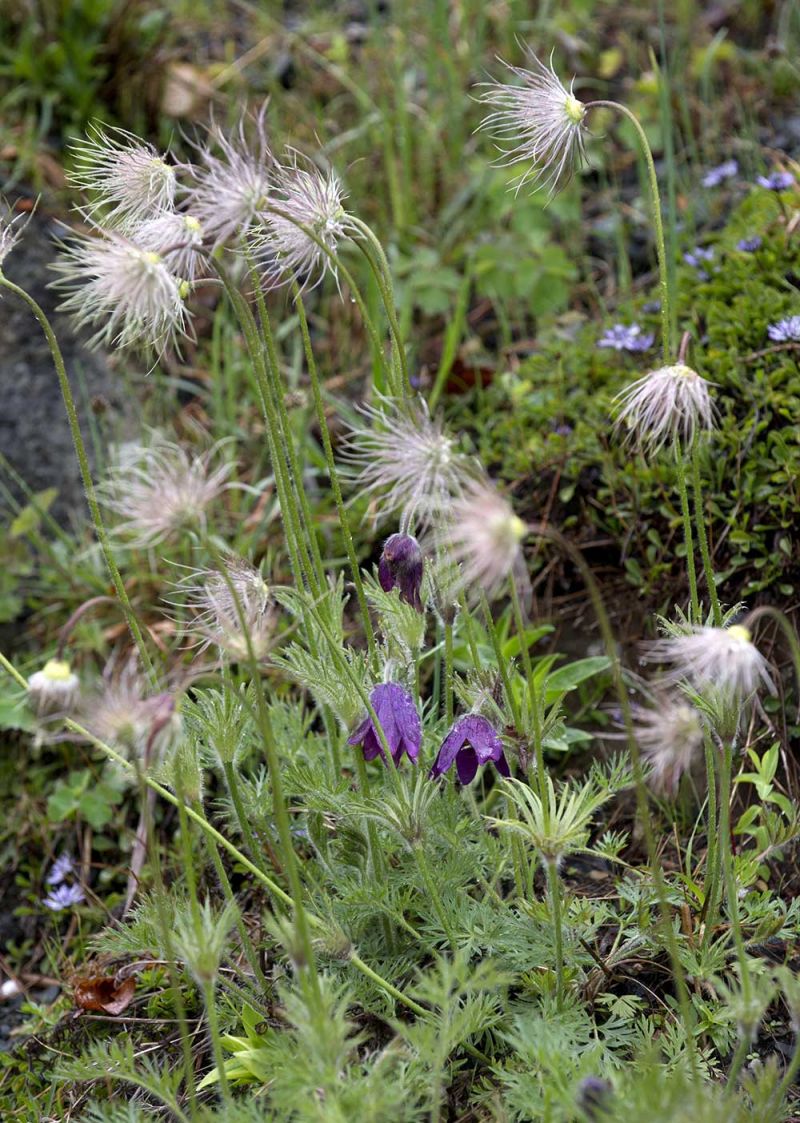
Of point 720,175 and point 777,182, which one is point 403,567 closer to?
point 777,182

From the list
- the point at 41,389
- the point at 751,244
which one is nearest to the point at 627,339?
the point at 751,244

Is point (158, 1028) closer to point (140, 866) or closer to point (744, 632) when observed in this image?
point (140, 866)

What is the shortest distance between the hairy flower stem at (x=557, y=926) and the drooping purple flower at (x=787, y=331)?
4.73ft

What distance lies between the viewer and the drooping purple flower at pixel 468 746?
1.74 meters

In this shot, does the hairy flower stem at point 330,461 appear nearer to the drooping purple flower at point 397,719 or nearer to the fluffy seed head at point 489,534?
the drooping purple flower at point 397,719

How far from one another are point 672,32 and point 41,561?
3222 millimetres

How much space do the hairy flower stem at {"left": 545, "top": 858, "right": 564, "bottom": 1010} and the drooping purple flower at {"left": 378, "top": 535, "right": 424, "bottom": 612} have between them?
17.0 inches

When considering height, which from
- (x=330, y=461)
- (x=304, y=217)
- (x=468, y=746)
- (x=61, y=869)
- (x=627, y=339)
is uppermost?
(x=304, y=217)

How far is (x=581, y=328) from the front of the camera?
3451 millimetres

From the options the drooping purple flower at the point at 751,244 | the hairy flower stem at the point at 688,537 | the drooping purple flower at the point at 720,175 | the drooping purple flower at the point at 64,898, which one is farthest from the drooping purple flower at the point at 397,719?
the drooping purple flower at the point at 720,175

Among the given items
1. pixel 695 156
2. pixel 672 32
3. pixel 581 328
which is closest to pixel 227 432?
pixel 581 328

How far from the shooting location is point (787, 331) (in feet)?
8.41

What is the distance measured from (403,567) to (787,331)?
1.33m

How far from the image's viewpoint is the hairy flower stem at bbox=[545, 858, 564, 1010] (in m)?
1.59
